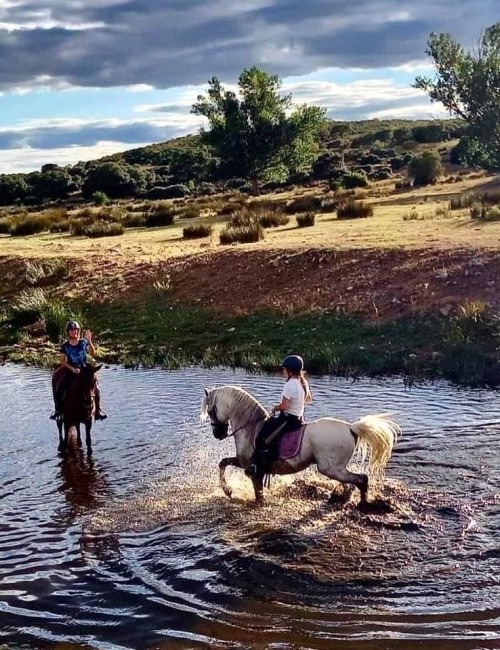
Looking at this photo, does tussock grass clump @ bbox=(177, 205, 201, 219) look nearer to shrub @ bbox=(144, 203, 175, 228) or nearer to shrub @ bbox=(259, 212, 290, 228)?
shrub @ bbox=(144, 203, 175, 228)

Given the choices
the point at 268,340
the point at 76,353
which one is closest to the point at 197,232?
the point at 268,340

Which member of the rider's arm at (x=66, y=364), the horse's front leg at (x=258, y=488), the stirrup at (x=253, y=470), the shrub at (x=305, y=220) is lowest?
the horse's front leg at (x=258, y=488)

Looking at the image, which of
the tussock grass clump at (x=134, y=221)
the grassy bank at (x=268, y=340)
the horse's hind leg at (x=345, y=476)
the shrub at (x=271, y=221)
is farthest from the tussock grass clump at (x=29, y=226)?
the horse's hind leg at (x=345, y=476)

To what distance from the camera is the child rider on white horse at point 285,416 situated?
9461 millimetres

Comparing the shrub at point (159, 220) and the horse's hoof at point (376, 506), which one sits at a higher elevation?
the shrub at point (159, 220)

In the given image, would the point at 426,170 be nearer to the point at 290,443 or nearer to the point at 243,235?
the point at 243,235

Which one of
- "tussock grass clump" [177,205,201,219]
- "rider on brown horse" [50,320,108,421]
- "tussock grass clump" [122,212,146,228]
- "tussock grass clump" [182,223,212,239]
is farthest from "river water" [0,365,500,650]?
"tussock grass clump" [177,205,201,219]

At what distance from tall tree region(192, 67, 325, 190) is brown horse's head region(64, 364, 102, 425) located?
43.6m

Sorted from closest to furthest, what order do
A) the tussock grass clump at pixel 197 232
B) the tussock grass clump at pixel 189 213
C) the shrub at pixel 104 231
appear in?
the tussock grass clump at pixel 197 232
the shrub at pixel 104 231
the tussock grass clump at pixel 189 213

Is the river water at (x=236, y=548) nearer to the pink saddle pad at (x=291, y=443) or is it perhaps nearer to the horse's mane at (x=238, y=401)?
the pink saddle pad at (x=291, y=443)

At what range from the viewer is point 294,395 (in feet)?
31.1

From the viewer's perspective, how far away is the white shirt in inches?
372

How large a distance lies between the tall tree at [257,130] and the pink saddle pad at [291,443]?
46.6 m

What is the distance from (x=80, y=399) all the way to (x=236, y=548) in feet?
15.4
